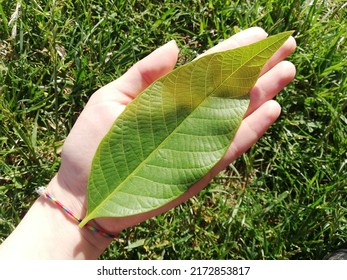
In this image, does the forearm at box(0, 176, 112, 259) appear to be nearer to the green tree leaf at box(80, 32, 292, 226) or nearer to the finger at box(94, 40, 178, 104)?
the green tree leaf at box(80, 32, 292, 226)

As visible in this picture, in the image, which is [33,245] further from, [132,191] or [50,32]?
[50,32]

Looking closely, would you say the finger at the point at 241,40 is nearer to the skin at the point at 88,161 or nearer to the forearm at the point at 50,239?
the skin at the point at 88,161

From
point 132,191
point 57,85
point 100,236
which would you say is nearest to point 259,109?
point 132,191

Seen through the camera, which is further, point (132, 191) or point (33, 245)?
point (33, 245)

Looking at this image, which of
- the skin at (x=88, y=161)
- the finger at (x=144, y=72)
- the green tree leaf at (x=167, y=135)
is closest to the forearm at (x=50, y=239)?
the skin at (x=88, y=161)

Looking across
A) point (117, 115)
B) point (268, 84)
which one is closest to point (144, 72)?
point (117, 115)

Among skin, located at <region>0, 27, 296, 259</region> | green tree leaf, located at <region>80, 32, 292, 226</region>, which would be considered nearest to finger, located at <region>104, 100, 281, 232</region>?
skin, located at <region>0, 27, 296, 259</region>

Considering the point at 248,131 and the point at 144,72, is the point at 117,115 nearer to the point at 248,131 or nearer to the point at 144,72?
the point at 144,72
